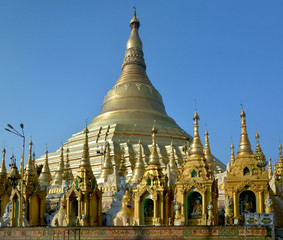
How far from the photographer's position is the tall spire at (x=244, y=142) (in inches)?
921

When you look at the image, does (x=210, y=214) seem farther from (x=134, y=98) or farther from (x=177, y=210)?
(x=134, y=98)

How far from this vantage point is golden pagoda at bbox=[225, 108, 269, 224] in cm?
2155

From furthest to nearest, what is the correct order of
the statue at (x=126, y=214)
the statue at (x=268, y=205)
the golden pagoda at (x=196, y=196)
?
the statue at (x=126, y=214) → the golden pagoda at (x=196, y=196) → the statue at (x=268, y=205)

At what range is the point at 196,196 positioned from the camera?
22516 mm

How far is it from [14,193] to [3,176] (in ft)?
24.6

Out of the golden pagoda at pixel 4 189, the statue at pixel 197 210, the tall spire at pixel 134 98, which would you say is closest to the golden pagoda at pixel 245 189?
the statue at pixel 197 210

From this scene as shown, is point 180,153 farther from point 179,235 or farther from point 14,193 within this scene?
point 179,235

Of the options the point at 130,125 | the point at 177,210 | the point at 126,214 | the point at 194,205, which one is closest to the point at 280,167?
the point at 194,205

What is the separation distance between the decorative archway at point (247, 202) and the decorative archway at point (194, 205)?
83.5 inches

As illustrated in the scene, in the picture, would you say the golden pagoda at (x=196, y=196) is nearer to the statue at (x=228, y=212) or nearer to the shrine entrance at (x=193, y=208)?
the shrine entrance at (x=193, y=208)

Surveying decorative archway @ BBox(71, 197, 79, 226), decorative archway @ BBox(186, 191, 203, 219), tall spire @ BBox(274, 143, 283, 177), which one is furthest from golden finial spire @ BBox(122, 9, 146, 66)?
decorative archway @ BBox(186, 191, 203, 219)

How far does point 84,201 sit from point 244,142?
1022 centimetres

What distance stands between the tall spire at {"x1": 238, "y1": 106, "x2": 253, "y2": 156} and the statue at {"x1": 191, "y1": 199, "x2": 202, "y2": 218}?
12.1ft

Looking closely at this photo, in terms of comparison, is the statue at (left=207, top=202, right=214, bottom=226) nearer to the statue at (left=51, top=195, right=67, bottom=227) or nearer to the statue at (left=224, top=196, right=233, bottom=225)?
the statue at (left=224, top=196, right=233, bottom=225)
